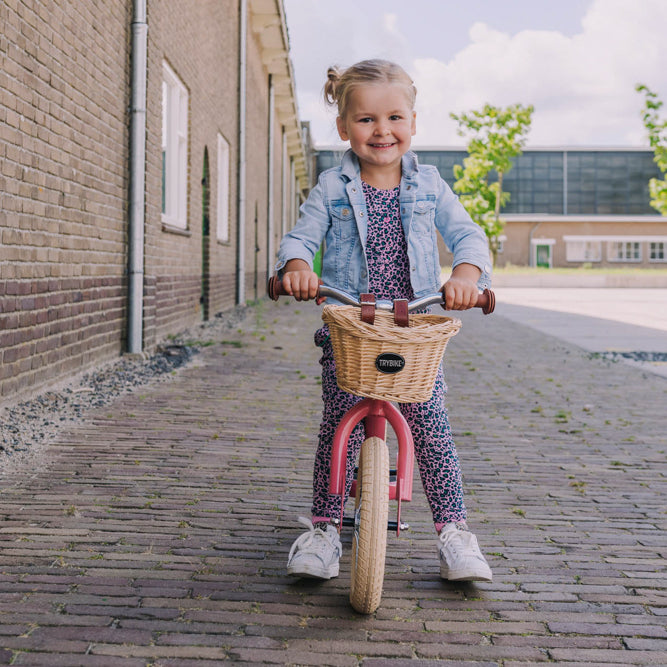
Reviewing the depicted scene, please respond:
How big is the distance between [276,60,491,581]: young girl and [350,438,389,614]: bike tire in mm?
328

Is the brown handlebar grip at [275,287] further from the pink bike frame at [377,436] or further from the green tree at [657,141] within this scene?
the green tree at [657,141]

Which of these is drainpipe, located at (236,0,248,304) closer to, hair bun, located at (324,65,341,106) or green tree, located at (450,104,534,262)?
hair bun, located at (324,65,341,106)

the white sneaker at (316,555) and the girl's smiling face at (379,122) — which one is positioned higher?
the girl's smiling face at (379,122)

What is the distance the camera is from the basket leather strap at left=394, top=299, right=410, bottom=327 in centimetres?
244

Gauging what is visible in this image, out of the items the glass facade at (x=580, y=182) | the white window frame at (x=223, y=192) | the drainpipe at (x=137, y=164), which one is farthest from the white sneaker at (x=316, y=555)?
the glass facade at (x=580, y=182)

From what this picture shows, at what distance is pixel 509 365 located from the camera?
9297mm

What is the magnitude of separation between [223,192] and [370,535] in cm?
1347

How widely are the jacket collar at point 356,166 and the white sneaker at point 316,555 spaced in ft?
4.15

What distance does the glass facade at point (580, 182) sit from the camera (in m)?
Result: 64.3

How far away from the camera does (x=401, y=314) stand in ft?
8.02

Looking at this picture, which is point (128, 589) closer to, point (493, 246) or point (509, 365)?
point (509, 365)

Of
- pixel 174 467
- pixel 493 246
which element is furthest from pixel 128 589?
pixel 493 246

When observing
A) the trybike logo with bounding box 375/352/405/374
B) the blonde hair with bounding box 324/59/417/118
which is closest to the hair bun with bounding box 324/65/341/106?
the blonde hair with bounding box 324/59/417/118

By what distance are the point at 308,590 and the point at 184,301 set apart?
28.1 feet
